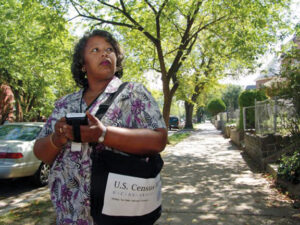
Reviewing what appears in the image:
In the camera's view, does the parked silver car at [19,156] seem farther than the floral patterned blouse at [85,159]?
Yes

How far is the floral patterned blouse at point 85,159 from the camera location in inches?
63.2

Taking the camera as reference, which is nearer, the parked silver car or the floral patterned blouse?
the floral patterned blouse

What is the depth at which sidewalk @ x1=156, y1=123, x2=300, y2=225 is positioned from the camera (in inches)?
169

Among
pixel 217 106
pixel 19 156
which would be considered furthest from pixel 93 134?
pixel 217 106

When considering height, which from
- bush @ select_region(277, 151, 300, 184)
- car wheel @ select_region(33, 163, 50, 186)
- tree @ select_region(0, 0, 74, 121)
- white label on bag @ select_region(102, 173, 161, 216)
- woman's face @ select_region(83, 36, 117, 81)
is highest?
tree @ select_region(0, 0, 74, 121)

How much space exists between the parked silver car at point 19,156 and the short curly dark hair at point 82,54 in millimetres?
4985

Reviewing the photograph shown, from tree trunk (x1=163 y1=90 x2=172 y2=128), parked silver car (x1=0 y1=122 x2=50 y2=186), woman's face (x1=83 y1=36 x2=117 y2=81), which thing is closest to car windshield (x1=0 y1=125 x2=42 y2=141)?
parked silver car (x1=0 y1=122 x2=50 y2=186)

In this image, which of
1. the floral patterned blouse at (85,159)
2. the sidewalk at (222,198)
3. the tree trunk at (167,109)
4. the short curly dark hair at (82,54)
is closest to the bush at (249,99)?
the tree trunk at (167,109)

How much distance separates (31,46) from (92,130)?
11722mm

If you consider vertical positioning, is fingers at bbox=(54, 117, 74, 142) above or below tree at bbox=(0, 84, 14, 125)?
below

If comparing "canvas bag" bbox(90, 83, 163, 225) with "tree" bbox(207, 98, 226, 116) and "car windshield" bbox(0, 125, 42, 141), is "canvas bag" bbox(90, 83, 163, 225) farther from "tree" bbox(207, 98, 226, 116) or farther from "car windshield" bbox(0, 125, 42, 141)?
"tree" bbox(207, 98, 226, 116)

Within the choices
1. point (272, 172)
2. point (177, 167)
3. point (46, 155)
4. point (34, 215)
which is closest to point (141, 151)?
point (46, 155)

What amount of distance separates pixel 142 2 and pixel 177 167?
263 inches

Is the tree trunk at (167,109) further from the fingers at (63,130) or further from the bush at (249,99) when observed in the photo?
the fingers at (63,130)
